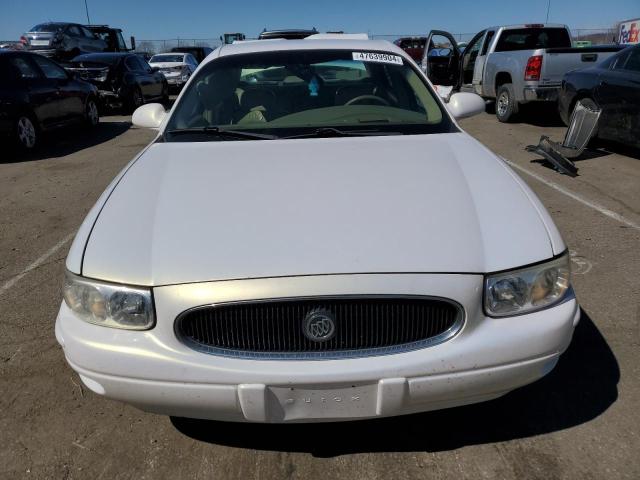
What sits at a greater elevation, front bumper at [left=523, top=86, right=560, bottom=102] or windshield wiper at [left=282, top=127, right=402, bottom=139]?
windshield wiper at [left=282, top=127, right=402, bottom=139]

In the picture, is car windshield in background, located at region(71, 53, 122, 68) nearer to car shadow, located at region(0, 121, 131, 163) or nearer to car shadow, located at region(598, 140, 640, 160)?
car shadow, located at region(0, 121, 131, 163)

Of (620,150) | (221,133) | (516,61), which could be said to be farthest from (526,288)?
(516,61)

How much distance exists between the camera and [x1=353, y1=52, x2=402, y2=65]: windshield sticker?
362 cm

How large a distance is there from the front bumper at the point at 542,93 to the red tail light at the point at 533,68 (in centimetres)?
21

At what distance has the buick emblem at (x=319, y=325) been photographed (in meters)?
1.88

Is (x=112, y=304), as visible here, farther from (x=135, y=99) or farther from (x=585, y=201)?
(x=135, y=99)

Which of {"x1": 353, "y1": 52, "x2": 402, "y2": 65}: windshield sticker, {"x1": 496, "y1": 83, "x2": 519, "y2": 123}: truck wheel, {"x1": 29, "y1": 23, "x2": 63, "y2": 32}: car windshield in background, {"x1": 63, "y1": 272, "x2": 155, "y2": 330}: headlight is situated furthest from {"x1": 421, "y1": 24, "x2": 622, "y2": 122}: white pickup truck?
{"x1": 29, "y1": 23, "x2": 63, "y2": 32}: car windshield in background

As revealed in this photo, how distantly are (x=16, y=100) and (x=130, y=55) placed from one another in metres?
6.02

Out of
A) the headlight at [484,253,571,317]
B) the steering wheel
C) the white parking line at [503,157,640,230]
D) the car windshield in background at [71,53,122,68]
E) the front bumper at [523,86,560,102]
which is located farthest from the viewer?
the car windshield in background at [71,53,122,68]

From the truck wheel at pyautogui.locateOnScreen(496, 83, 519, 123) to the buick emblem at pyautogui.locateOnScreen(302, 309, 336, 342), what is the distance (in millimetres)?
9605

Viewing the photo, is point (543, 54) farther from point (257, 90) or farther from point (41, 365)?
point (41, 365)

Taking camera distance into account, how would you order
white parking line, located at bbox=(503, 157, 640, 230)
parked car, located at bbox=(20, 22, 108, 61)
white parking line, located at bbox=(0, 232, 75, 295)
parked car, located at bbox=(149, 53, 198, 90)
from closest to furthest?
1. white parking line, located at bbox=(0, 232, 75, 295)
2. white parking line, located at bbox=(503, 157, 640, 230)
3. parked car, located at bbox=(20, 22, 108, 61)
4. parked car, located at bbox=(149, 53, 198, 90)

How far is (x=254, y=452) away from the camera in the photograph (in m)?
2.29

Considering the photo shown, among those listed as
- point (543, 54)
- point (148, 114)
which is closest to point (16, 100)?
point (148, 114)
